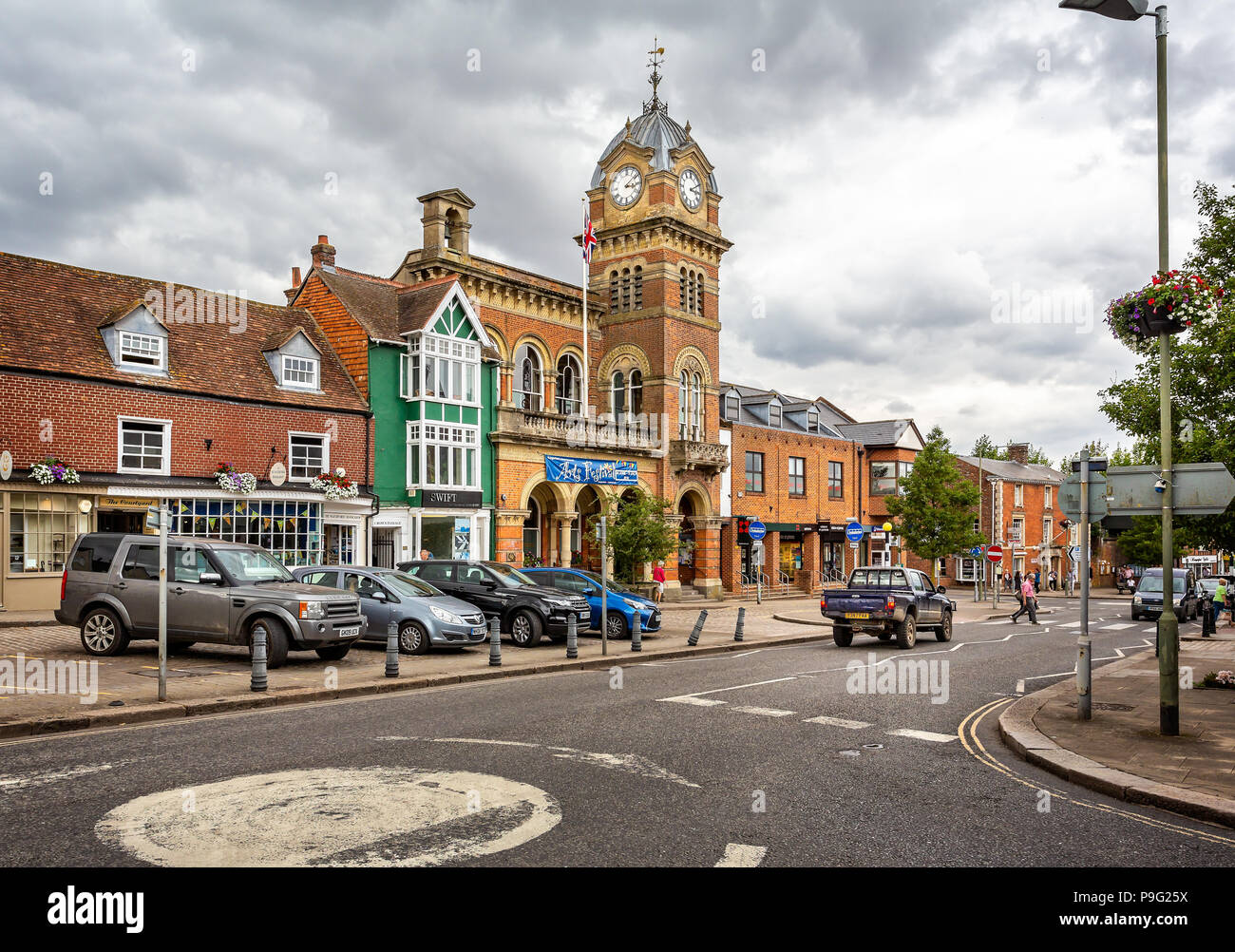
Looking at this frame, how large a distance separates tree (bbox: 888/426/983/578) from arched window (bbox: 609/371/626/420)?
635 inches

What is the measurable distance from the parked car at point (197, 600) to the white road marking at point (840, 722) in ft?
25.4

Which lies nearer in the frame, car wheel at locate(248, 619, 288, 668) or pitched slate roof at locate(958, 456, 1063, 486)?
car wheel at locate(248, 619, 288, 668)

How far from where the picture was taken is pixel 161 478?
74.0 ft

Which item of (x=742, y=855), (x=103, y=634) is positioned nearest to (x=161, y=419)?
(x=103, y=634)

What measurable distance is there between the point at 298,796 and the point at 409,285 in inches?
1065

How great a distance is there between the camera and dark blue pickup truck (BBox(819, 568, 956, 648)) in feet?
66.6

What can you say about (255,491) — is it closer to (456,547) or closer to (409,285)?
(456,547)

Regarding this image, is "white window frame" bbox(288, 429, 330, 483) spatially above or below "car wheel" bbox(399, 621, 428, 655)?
above

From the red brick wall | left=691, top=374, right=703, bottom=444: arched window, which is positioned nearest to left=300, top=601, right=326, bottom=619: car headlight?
the red brick wall

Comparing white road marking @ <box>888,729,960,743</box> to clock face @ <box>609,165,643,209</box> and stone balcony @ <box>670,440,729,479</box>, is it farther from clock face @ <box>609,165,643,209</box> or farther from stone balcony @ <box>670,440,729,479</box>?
clock face @ <box>609,165,643,209</box>

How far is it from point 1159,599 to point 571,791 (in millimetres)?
32907

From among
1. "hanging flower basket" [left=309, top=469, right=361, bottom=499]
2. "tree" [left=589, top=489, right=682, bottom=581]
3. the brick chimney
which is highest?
the brick chimney

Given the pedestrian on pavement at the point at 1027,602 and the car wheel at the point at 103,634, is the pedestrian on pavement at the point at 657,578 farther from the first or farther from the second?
the car wheel at the point at 103,634
